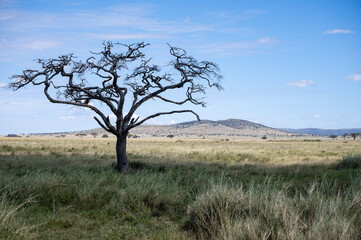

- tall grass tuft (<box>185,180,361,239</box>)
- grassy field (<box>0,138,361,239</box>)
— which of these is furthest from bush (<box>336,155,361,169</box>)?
tall grass tuft (<box>185,180,361,239</box>)

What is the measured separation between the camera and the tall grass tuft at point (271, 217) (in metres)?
5.94

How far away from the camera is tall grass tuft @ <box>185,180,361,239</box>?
5.94 meters

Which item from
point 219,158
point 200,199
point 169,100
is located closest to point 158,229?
point 200,199

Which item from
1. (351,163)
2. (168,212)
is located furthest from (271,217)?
(351,163)

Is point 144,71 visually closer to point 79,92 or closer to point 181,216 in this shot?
point 79,92

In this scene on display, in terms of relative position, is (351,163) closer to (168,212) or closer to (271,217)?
(168,212)

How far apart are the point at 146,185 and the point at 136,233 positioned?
362cm

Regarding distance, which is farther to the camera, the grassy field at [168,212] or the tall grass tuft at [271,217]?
the grassy field at [168,212]

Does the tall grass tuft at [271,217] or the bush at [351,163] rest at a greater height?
the tall grass tuft at [271,217]

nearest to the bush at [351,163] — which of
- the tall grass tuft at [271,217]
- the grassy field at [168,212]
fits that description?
the grassy field at [168,212]

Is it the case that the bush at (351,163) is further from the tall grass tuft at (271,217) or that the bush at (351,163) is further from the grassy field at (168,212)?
the tall grass tuft at (271,217)

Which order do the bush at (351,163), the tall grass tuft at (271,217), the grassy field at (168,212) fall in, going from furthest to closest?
1. the bush at (351,163)
2. the grassy field at (168,212)
3. the tall grass tuft at (271,217)

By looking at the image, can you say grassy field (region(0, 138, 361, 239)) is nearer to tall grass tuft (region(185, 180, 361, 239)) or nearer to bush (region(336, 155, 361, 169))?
tall grass tuft (region(185, 180, 361, 239))

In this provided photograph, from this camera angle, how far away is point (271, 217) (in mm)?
6762
